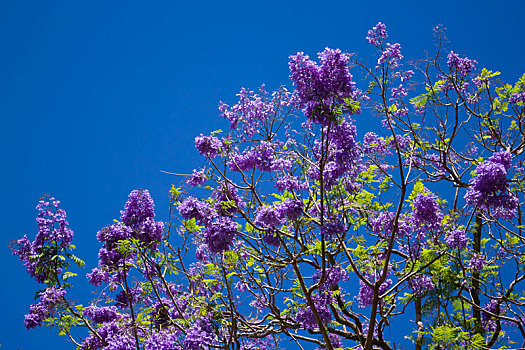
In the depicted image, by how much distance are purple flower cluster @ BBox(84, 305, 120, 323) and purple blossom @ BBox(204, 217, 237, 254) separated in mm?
2471

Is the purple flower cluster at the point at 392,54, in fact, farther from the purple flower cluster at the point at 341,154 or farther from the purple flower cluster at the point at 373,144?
the purple flower cluster at the point at 373,144

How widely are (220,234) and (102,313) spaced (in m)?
2.71

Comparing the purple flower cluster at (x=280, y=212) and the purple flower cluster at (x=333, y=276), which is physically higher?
the purple flower cluster at (x=280, y=212)

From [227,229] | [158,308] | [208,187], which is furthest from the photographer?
[158,308]

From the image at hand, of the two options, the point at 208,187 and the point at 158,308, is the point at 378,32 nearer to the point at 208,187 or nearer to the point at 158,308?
the point at 208,187

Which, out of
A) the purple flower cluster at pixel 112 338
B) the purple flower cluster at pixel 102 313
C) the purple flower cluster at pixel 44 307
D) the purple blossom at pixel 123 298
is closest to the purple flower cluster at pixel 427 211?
the purple flower cluster at pixel 112 338

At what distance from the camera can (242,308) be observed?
256 inches

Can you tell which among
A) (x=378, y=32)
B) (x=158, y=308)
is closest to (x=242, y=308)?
(x=158, y=308)

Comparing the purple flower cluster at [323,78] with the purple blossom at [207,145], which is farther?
the purple blossom at [207,145]

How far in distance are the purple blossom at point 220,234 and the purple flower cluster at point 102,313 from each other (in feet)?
8.11

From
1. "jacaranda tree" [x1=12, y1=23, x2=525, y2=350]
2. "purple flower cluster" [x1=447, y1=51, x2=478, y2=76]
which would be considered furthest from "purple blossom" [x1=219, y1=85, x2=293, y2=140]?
"purple flower cluster" [x1=447, y1=51, x2=478, y2=76]

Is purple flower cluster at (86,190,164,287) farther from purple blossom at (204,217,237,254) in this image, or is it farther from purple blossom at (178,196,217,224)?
purple blossom at (204,217,237,254)

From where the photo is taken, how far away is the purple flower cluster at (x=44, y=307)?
6.06m

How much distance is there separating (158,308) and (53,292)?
49.9 inches
